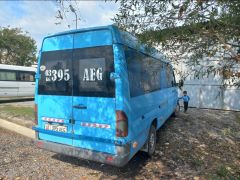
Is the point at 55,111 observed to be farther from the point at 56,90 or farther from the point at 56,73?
the point at 56,73

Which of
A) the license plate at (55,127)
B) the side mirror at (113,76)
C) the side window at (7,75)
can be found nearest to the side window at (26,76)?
the side window at (7,75)

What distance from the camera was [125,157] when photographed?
12.9 feet

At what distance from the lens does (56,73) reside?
4582 millimetres

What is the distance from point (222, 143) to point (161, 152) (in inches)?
86.6

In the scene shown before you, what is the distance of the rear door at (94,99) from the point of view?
3990 millimetres

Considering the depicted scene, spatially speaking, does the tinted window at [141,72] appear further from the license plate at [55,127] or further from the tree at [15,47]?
the tree at [15,47]

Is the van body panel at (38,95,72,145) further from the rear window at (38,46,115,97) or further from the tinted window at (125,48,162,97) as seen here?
the tinted window at (125,48,162,97)

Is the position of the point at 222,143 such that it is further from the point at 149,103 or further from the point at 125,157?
the point at 125,157

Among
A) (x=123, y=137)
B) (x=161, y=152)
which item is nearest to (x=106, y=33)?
(x=123, y=137)

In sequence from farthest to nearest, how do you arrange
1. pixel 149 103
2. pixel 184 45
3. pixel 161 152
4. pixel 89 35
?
pixel 161 152 → pixel 149 103 → pixel 89 35 → pixel 184 45

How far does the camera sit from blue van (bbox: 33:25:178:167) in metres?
3.94

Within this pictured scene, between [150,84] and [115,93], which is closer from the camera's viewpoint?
[115,93]

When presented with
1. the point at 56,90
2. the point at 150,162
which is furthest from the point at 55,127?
the point at 150,162

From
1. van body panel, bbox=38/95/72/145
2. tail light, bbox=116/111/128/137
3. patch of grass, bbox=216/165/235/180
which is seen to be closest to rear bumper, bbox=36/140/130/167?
van body panel, bbox=38/95/72/145
